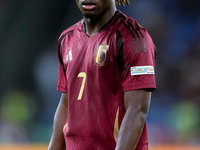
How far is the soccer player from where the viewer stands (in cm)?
182

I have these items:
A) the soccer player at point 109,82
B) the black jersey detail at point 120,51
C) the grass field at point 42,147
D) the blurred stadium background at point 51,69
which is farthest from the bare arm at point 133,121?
the blurred stadium background at point 51,69

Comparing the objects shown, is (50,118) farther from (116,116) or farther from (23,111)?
(116,116)

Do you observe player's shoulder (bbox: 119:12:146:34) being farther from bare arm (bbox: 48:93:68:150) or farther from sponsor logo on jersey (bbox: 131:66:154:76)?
bare arm (bbox: 48:93:68:150)

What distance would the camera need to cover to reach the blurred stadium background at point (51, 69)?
5953 mm

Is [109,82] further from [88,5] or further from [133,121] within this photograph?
[88,5]

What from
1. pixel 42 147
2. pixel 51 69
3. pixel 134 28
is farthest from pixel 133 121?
pixel 51 69

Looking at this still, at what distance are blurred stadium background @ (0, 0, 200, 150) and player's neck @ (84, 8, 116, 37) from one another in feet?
13.2

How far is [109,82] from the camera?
1.90m

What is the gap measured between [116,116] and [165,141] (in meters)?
4.10

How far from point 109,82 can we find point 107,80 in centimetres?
1

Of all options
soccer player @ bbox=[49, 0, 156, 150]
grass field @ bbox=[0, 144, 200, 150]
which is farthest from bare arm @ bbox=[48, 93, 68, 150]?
grass field @ bbox=[0, 144, 200, 150]

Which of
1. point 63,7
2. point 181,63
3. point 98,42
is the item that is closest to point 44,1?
point 63,7

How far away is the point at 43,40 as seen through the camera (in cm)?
613

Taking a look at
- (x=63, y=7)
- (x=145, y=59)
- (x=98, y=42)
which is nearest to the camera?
(x=145, y=59)
